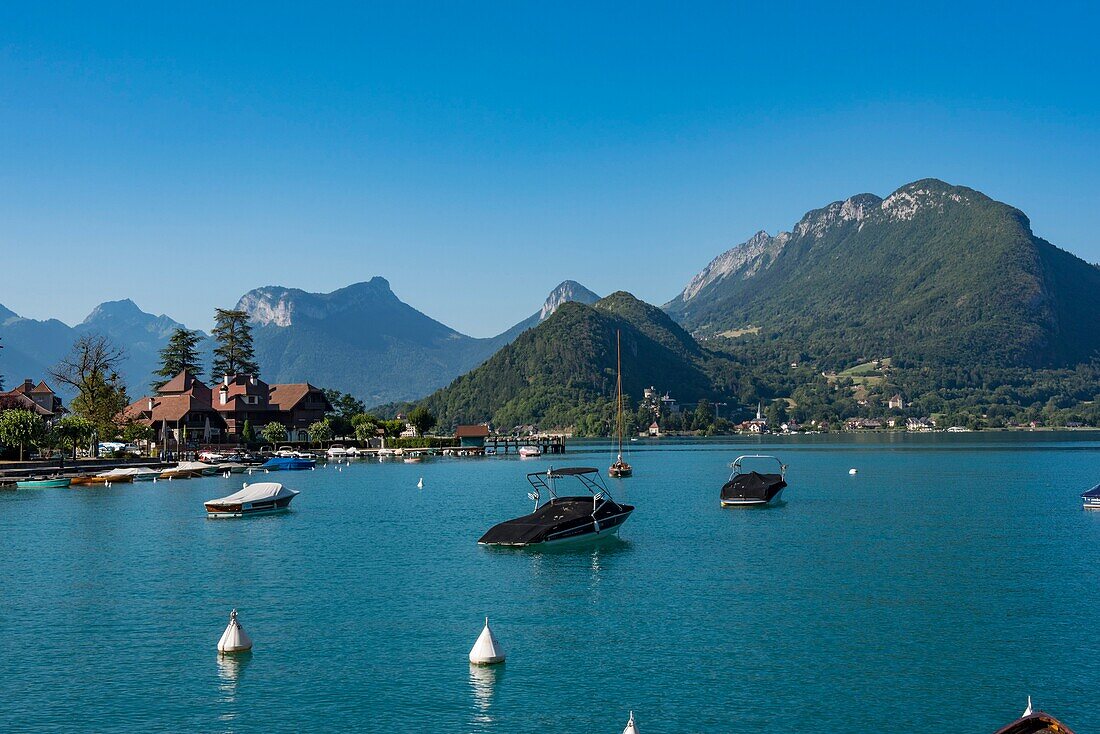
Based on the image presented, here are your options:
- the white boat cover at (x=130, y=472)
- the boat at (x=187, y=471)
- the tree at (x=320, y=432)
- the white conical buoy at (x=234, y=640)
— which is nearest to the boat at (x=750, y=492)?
the white conical buoy at (x=234, y=640)

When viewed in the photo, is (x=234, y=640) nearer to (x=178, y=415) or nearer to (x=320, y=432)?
(x=178, y=415)

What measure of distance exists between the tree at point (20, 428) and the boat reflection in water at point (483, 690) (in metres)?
97.1

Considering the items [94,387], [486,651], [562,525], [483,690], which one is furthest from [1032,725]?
[94,387]

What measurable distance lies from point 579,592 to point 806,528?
28.8 m

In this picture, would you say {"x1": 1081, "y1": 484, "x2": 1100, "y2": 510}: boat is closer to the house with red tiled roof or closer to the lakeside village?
the lakeside village

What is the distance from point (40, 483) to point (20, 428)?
13005 millimetres

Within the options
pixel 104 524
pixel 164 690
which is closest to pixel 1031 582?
pixel 164 690

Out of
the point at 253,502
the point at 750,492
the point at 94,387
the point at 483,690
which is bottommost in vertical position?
the point at 483,690

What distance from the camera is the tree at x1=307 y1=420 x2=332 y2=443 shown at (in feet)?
598

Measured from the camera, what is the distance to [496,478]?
122000 millimetres

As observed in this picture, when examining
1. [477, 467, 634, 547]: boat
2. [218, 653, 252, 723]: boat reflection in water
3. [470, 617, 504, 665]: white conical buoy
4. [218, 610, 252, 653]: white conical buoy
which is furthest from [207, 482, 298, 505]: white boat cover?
[470, 617, 504, 665]: white conical buoy

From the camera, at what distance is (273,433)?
17288cm

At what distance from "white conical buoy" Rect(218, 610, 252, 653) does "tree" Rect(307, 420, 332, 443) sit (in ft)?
507

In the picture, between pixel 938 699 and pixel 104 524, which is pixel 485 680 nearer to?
pixel 938 699
